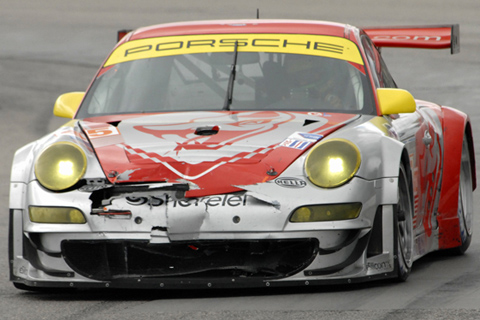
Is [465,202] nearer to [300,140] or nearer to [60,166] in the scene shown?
[300,140]

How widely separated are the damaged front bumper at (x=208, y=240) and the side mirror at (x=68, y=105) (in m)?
1.27

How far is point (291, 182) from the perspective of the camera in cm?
514

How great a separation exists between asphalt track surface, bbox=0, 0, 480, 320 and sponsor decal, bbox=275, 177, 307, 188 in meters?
0.51

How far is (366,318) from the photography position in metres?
4.66

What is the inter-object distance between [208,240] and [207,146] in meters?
0.53

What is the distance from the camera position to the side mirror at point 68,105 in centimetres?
647

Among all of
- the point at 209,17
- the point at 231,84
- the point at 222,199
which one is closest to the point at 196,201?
the point at 222,199

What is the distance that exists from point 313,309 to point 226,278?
0.45 metres

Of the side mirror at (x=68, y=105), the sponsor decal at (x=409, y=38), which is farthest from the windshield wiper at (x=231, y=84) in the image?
the sponsor decal at (x=409, y=38)

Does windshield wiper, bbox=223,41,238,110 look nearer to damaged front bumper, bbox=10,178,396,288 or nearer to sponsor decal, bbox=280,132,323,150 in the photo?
sponsor decal, bbox=280,132,323,150

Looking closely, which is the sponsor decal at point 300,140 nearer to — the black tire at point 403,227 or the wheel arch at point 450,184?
the black tire at point 403,227

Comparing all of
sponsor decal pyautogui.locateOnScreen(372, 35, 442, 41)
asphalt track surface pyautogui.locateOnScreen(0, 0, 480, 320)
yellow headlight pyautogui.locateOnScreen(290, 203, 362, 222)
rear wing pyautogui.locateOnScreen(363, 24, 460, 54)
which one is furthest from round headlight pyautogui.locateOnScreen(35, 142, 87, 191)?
sponsor decal pyautogui.locateOnScreen(372, 35, 442, 41)

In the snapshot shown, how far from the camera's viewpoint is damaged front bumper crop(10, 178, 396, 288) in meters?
5.05

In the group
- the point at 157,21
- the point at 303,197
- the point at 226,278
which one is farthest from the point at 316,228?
the point at 157,21
